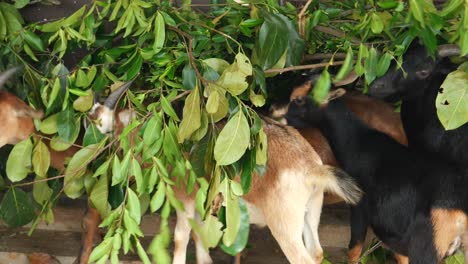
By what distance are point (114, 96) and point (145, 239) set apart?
1.33m

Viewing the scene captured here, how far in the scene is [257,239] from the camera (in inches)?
165

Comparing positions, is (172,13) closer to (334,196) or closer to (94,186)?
(94,186)

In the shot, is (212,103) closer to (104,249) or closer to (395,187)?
(104,249)

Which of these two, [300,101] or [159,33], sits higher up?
[159,33]

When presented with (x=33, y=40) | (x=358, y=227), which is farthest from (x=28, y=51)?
(x=358, y=227)

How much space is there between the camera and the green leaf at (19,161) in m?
2.97

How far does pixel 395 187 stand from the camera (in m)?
3.12

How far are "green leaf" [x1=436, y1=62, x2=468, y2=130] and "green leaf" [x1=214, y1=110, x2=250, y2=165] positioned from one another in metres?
0.74

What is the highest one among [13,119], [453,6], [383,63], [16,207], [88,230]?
[453,6]

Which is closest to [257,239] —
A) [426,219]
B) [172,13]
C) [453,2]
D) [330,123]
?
[330,123]

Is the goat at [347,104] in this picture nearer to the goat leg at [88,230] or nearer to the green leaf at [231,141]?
the green leaf at [231,141]

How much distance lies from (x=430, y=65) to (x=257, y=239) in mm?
1531

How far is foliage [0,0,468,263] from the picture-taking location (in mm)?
2586

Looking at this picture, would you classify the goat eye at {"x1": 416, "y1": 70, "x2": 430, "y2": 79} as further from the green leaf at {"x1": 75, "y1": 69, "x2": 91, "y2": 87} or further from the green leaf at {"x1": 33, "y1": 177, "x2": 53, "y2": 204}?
the green leaf at {"x1": 33, "y1": 177, "x2": 53, "y2": 204}
